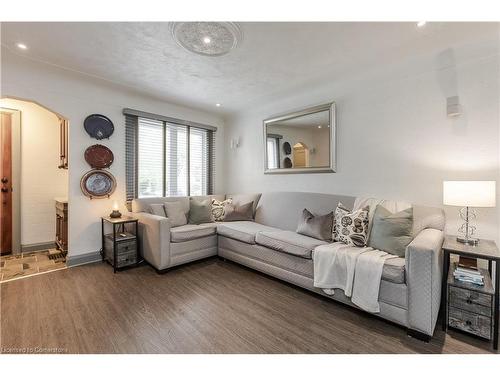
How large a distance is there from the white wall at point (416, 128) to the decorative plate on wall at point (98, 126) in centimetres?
269

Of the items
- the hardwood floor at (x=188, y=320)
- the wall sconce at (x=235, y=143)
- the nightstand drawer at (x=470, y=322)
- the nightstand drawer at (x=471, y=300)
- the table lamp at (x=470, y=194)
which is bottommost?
the hardwood floor at (x=188, y=320)

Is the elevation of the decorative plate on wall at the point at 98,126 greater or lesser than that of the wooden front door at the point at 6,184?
greater

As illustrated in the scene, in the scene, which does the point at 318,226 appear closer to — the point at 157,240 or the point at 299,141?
the point at 299,141

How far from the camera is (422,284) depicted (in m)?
1.61

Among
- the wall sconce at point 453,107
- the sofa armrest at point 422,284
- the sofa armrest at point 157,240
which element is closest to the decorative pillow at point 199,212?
the sofa armrest at point 157,240

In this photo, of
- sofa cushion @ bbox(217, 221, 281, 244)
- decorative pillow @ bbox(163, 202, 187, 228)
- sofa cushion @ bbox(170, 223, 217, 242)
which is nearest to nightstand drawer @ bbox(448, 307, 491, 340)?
sofa cushion @ bbox(217, 221, 281, 244)

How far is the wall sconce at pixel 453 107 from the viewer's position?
6.91 ft

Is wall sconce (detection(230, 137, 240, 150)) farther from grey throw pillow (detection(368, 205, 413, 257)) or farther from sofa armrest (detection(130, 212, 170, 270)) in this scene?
grey throw pillow (detection(368, 205, 413, 257))

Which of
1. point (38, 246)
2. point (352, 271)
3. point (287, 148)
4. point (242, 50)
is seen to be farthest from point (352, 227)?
point (38, 246)

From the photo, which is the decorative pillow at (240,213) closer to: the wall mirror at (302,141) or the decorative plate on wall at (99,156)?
the wall mirror at (302,141)

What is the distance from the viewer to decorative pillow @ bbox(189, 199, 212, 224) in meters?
3.37

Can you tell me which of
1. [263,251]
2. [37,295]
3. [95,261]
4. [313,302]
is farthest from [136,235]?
[313,302]

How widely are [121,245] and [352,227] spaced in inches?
106
